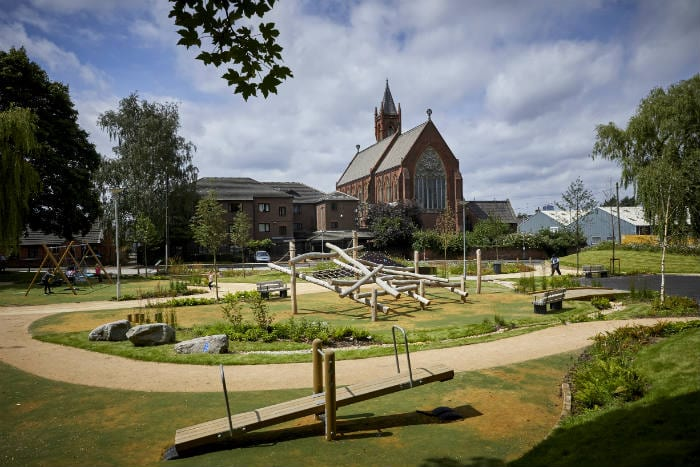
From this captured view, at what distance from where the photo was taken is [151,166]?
50.0m

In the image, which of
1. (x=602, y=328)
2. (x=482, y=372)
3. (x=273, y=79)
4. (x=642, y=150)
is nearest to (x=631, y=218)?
(x=642, y=150)

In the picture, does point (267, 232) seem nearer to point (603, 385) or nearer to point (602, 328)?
point (602, 328)

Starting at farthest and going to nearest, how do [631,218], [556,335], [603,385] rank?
1. [631,218]
2. [556,335]
3. [603,385]

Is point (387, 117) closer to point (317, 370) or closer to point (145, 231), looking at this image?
point (145, 231)

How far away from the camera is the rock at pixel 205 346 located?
12242 mm

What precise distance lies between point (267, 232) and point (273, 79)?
195 feet

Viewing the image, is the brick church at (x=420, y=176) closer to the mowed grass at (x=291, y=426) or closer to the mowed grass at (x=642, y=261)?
the mowed grass at (x=642, y=261)

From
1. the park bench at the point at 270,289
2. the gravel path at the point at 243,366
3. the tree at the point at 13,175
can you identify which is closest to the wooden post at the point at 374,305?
the gravel path at the point at 243,366

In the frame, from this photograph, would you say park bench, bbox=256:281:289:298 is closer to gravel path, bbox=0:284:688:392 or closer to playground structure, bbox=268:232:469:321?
playground structure, bbox=268:232:469:321

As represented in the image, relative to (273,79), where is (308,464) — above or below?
below

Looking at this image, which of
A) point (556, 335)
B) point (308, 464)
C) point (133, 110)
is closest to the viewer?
point (308, 464)

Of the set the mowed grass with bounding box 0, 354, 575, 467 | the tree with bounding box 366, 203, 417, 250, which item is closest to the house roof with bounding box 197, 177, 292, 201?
the tree with bounding box 366, 203, 417, 250

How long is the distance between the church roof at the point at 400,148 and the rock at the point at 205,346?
59.2m

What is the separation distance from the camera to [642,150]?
135ft
